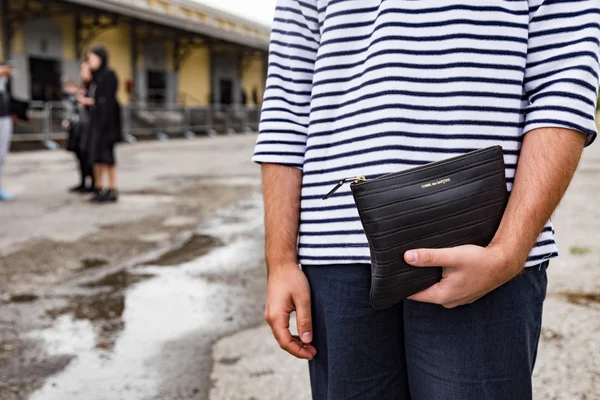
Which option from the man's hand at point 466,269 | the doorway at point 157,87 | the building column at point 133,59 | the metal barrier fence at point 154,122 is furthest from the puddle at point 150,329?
the doorway at point 157,87

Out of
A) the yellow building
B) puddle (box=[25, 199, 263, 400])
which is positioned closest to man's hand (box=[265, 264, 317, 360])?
puddle (box=[25, 199, 263, 400])

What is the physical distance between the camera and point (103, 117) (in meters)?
7.40

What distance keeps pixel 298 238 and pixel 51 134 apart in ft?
50.5

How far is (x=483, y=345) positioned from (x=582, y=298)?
284 cm

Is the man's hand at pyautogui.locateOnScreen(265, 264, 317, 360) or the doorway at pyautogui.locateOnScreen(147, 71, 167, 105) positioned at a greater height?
the doorway at pyautogui.locateOnScreen(147, 71, 167, 105)

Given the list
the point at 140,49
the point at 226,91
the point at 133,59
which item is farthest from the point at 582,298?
Result: the point at 226,91

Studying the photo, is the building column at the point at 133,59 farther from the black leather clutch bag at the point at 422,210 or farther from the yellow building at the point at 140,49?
the black leather clutch bag at the point at 422,210

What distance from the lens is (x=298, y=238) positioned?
1281 millimetres

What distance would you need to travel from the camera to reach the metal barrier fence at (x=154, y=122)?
15.1 metres

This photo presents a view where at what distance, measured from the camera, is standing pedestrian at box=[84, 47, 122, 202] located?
734 centimetres

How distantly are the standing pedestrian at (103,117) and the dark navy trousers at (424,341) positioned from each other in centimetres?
657

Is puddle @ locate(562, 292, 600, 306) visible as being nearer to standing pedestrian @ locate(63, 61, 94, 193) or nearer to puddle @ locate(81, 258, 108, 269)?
puddle @ locate(81, 258, 108, 269)

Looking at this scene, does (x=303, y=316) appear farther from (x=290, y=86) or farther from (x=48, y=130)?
(x=48, y=130)

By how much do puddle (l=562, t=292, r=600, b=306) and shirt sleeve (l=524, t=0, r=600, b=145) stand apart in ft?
8.89
